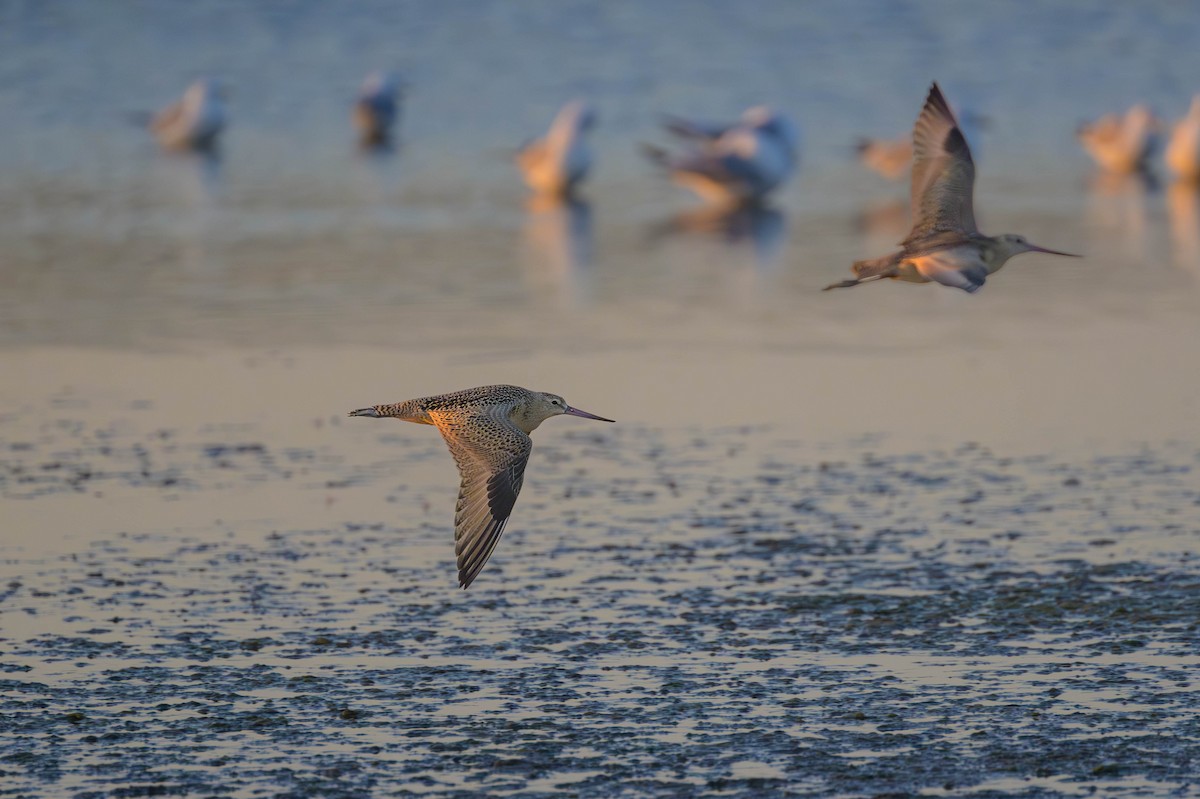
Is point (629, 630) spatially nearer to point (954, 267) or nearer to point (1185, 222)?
point (954, 267)

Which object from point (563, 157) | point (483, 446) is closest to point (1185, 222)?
point (563, 157)

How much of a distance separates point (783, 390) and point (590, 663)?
4.80m

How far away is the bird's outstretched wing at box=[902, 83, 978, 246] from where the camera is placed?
8.88 m

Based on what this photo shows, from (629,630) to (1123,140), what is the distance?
1553cm

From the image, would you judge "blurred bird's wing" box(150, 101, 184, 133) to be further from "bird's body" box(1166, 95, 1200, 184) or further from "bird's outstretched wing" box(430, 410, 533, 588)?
"bird's outstretched wing" box(430, 410, 533, 588)

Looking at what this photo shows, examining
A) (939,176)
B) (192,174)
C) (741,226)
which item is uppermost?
(192,174)

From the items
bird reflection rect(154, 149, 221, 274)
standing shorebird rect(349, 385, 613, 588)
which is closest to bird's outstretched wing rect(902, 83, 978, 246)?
standing shorebird rect(349, 385, 613, 588)

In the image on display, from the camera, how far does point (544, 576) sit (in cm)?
894

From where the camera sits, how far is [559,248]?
18062mm

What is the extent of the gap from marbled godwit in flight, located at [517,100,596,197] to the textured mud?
10.2m

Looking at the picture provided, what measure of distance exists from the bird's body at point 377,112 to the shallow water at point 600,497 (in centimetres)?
260

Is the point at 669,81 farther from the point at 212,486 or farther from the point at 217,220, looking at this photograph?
the point at 212,486

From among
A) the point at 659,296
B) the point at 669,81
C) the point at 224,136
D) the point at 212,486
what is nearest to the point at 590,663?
the point at 212,486

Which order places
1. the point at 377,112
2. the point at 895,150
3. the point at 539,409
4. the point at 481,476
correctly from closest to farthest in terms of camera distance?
the point at 481,476 < the point at 539,409 < the point at 895,150 < the point at 377,112
